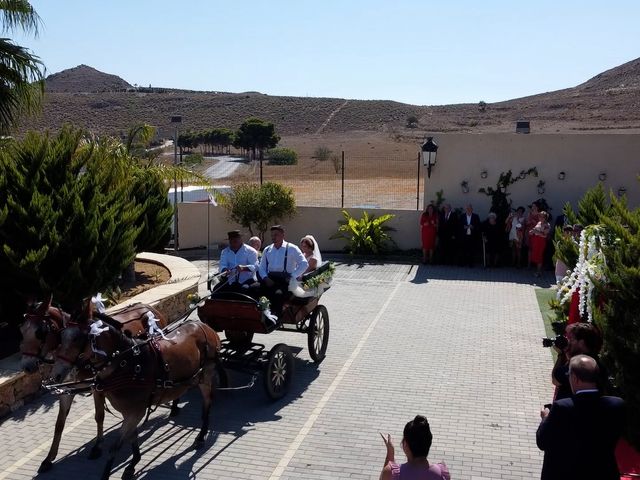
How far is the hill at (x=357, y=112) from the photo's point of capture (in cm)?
6116

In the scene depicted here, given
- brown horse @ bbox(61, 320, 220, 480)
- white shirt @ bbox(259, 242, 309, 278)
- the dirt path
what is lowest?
brown horse @ bbox(61, 320, 220, 480)

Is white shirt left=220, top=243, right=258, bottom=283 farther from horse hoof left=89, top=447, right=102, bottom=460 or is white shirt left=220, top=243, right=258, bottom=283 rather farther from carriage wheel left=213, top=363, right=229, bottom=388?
horse hoof left=89, top=447, right=102, bottom=460

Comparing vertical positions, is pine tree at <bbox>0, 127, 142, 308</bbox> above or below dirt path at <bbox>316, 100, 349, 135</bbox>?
below

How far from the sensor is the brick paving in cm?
767

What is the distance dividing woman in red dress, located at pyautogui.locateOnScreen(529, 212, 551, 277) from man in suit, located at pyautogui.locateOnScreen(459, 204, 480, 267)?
5.14 ft

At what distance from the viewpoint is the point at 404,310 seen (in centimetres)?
1511

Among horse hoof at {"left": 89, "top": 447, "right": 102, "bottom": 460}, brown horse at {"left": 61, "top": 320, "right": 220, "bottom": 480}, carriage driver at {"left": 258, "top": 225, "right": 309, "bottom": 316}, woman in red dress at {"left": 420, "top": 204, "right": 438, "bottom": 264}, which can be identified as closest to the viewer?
brown horse at {"left": 61, "top": 320, "right": 220, "bottom": 480}

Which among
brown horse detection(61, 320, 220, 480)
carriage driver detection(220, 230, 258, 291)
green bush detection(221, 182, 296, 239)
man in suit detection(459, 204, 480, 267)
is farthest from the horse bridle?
man in suit detection(459, 204, 480, 267)

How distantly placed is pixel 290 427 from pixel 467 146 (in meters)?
13.9

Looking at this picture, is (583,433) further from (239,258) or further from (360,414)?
(239,258)

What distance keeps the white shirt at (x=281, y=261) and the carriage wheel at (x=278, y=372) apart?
1163 mm

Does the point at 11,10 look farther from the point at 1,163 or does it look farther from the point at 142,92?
the point at 142,92

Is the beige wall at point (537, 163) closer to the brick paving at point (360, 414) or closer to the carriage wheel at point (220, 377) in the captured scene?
the brick paving at point (360, 414)

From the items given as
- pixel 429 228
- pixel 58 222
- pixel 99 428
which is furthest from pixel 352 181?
pixel 99 428
